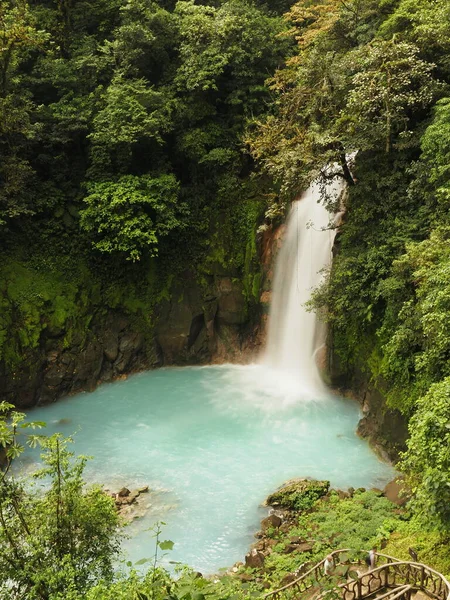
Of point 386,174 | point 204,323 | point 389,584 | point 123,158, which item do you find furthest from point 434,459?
point 123,158

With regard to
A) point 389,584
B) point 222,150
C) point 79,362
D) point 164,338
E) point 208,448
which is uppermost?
point 222,150

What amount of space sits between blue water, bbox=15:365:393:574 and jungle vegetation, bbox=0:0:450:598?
1890 mm

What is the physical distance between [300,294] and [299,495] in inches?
267

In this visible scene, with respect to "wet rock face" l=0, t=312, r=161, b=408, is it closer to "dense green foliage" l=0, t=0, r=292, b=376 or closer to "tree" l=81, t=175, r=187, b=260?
"dense green foliage" l=0, t=0, r=292, b=376

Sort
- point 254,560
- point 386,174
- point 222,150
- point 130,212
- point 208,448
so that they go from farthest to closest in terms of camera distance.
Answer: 1. point 222,150
2. point 130,212
3. point 208,448
4. point 386,174
5. point 254,560

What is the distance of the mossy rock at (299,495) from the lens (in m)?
9.26

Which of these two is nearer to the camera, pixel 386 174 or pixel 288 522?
pixel 288 522

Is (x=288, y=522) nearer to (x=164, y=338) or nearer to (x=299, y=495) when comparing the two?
(x=299, y=495)

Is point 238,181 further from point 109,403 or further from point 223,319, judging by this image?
point 109,403

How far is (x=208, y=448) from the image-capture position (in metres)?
11.6

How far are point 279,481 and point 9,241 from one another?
34.6 feet

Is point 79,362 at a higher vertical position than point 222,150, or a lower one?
lower

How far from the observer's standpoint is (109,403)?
562 inches

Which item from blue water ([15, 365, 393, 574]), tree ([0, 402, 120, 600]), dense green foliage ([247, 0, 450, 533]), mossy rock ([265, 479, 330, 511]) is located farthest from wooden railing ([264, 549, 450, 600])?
dense green foliage ([247, 0, 450, 533])
